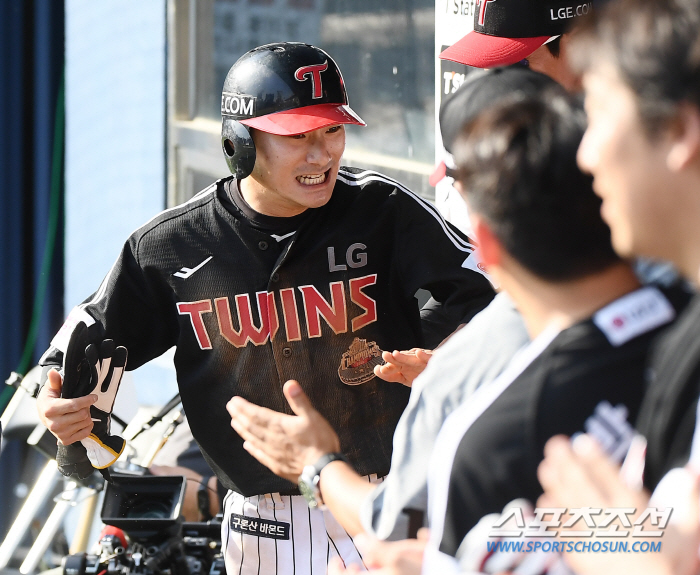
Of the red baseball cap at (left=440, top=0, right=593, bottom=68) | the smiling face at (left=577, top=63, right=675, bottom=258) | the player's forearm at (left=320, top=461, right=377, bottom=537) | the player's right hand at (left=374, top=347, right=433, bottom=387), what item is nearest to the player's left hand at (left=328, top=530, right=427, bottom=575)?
the player's forearm at (left=320, top=461, right=377, bottom=537)

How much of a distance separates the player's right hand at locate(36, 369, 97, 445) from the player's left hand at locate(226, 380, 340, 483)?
0.96 meters

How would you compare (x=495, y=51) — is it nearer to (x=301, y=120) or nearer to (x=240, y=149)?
(x=301, y=120)

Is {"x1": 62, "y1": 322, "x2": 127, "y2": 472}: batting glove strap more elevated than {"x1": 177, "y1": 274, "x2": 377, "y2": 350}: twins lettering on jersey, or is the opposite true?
{"x1": 177, "y1": 274, "x2": 377, "y2": 350}: twins lettering on jersey

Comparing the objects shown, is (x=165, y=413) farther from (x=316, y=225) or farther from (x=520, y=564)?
(x=520, y=564)

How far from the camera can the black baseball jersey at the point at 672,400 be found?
49.2 inches

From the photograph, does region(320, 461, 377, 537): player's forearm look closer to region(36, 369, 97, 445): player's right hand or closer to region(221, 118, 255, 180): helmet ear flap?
region(36, 369, 97, 445): player's right hand

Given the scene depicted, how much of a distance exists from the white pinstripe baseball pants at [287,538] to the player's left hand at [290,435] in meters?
1.10

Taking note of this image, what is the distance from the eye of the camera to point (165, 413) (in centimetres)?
411

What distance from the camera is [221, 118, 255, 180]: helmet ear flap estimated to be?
2615mm

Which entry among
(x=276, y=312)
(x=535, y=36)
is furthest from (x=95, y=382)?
(x=535, y=36)

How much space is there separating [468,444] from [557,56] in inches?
60.7

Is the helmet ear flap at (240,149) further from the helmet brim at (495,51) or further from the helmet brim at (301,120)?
the helmet brim at (495,51)

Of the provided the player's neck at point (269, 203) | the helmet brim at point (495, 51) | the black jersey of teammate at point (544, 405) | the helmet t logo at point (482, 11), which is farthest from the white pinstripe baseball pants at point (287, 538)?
the black jersey of teammate at point (544, 405)

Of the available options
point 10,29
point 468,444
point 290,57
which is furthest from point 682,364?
point 10,29
